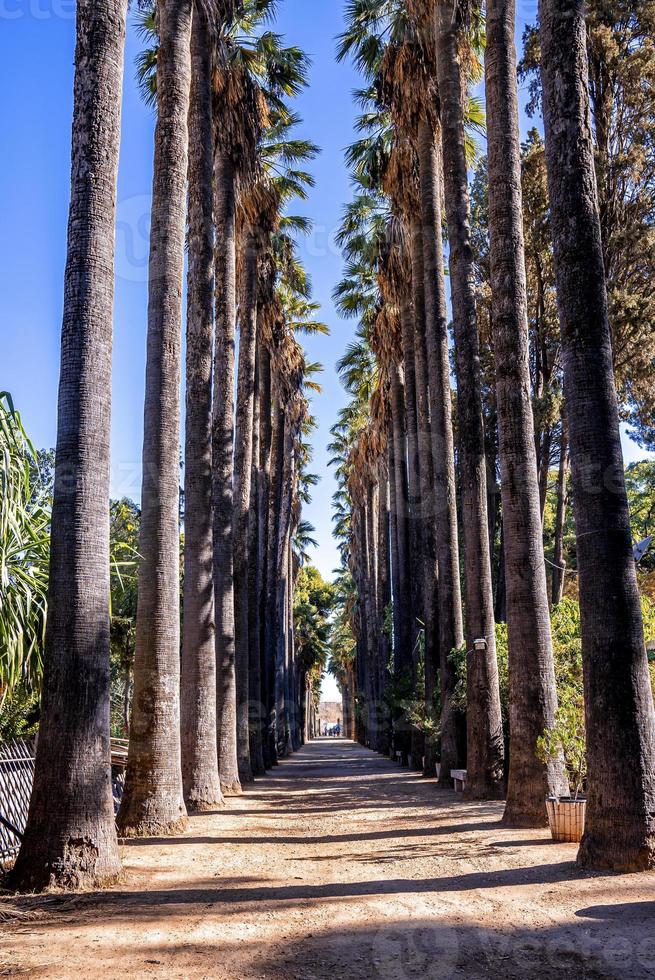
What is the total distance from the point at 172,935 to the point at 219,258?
47.2 feet

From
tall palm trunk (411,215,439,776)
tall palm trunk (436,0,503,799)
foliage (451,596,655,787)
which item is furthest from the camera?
tall palm trunk (411,215,439,776)

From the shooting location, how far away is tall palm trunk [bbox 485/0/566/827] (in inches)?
416

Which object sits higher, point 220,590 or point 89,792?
point 220,590

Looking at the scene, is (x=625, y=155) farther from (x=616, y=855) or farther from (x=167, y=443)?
(x=616, y=855)

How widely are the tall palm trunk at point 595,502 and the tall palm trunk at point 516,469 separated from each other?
306 cm

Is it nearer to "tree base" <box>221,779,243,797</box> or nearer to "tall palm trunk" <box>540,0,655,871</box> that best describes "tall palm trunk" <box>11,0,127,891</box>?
"tall palm trunk" <box>540,0,655,871</box>

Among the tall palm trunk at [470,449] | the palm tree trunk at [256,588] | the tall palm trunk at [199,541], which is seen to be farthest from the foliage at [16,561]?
the palm tree trunk at [256,588]

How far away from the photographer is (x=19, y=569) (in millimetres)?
8477

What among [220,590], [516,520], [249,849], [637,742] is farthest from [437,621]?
[637,742]

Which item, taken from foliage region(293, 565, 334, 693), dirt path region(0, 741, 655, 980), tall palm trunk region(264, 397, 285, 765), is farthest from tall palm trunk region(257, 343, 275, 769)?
foliage region(293, 565, 334, 693)

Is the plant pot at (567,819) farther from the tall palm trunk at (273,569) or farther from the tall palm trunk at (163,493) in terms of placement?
the tall palm trunk at (273,569)

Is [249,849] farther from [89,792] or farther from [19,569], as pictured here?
[19,569]

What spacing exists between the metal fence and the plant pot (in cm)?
580

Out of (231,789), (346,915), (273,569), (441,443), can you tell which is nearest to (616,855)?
(346,915)
